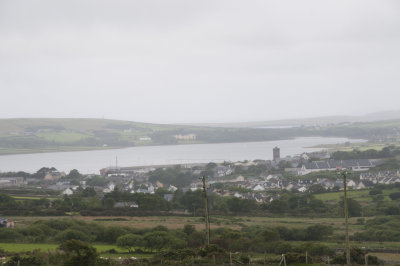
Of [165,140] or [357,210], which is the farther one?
[165,140]

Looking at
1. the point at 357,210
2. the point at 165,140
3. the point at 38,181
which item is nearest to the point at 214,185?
the point at 357,210

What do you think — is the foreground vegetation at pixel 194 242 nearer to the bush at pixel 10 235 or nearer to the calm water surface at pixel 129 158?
the bush at pixel 10 235

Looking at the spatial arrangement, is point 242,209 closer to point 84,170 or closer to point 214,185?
point 214,185

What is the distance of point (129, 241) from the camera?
1412cm

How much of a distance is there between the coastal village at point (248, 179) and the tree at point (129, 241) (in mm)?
12998

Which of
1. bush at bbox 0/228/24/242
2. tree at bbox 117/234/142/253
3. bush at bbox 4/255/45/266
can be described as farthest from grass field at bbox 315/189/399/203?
bush at bbox 4/255/45/266

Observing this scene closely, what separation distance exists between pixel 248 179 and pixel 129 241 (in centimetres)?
2436

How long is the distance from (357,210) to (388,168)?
1746cm

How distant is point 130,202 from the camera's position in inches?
1006

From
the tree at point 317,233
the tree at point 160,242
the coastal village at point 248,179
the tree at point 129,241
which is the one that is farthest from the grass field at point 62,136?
the tree at point 160,242

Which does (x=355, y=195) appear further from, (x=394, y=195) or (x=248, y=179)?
(x=248, y=179)

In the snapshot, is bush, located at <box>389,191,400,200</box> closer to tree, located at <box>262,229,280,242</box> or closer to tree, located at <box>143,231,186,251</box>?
tree, located at <box>262,229,280,242</box>

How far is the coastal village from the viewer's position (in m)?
30.2

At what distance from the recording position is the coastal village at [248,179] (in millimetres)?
30188
